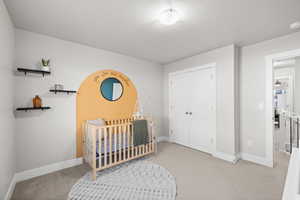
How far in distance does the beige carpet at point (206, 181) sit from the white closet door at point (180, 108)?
3.26 feet

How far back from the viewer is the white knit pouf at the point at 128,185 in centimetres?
173

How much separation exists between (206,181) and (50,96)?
292 centimetres

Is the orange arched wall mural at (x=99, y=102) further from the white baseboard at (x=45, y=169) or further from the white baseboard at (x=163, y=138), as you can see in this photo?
the white baseboard at (x=163, y=138)

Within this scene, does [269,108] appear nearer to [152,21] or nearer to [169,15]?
[169,15]

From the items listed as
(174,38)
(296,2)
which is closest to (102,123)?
(174,38)

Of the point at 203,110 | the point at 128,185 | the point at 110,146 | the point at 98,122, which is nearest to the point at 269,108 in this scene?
the point at 203,110

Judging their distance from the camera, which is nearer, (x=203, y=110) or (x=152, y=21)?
(x=152, y=21)

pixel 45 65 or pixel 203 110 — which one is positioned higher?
pixel 45 65

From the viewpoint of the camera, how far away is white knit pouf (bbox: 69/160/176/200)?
1732 mm

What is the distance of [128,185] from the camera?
1939 mm

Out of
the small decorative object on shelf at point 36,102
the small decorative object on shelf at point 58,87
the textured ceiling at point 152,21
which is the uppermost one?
the textured ceiling at point 152,21

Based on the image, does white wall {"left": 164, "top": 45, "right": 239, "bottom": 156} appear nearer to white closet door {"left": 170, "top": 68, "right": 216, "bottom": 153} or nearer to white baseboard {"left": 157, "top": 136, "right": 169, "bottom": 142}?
white closet door {"left": 170, "top": 68, "right": 216, "bottom": 153}

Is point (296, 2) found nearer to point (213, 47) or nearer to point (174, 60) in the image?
point (213, 47)

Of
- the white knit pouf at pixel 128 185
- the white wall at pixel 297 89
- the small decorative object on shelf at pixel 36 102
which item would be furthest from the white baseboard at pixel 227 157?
the small decorative object on shelf at pixel 36 102
